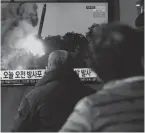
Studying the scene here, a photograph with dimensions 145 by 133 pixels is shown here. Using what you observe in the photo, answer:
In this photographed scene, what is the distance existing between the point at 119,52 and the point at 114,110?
0.22 meters

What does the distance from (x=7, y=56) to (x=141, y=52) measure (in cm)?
196

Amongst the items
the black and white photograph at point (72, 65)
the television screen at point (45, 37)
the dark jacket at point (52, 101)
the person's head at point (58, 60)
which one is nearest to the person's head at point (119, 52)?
the black and white photograph at point (72, 65)

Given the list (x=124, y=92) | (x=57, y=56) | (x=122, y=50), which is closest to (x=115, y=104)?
(x=124, y=92)

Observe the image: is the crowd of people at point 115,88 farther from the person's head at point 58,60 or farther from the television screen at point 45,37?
the television screen at point 45,37

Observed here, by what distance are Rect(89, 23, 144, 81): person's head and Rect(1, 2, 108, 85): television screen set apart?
172 centimetres

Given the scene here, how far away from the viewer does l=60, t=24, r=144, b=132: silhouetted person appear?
1281 millimetres

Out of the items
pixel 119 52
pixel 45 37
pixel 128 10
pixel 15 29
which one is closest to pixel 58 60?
pixel 45 37

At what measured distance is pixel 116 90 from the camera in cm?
133

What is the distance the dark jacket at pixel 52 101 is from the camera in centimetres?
244

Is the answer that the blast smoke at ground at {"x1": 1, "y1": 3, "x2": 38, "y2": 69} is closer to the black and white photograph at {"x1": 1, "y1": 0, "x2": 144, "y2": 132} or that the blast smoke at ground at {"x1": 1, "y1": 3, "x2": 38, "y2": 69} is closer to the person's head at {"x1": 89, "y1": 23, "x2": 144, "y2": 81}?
the black and white photograph at {"x1": 1, "y1": 0, "x2": 144, "y2": 132}

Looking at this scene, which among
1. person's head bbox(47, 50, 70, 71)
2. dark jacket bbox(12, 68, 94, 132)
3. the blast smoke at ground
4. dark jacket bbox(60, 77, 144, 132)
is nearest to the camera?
dark jacket bbox(60, 77, 144, 132)

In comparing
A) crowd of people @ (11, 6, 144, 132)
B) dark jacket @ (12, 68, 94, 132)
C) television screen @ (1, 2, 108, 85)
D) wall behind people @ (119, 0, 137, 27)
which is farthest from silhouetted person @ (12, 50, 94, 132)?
crowd of people @ (11, 6, 144, 132)

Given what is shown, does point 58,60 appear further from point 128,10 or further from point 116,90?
point 116,90

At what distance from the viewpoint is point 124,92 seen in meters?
1.32
